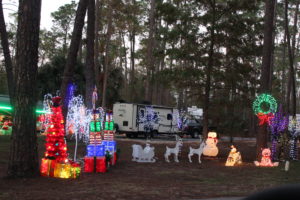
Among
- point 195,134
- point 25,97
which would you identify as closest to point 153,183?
point 25,97

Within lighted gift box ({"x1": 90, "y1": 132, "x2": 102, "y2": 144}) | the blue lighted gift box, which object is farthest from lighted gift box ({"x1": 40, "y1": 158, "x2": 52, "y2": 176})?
the blue lighted gift box

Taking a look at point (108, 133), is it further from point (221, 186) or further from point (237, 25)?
point (237, 25)

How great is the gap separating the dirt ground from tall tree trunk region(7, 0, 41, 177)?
425mm

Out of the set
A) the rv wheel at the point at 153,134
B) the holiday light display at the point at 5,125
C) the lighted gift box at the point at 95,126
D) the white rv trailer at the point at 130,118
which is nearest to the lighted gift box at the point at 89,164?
the lighted gift box at the point at 95,126

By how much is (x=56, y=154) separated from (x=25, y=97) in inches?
77.7

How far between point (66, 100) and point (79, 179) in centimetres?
951

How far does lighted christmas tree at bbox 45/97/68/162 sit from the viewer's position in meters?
11.6

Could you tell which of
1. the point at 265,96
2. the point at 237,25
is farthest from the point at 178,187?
the point at 237,25

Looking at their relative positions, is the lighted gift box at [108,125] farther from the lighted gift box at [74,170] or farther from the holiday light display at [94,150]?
the lighted gift box at [74,170]

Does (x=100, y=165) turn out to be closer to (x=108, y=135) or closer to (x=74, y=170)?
(x=74, y=170)

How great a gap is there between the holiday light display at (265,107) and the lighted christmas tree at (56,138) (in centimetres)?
941

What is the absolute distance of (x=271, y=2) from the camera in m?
18.2

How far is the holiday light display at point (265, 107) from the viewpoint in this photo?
17922mm

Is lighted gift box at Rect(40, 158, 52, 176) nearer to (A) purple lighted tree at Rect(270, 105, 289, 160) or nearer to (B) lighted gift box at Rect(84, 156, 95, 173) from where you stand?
(B) lighted gift box at Rect(84, 156, 95, 173)
